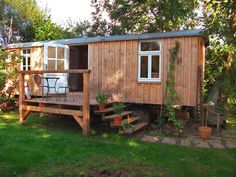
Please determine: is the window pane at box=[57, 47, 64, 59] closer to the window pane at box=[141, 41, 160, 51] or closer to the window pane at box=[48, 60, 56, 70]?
the window pane at box=[48, 60, 56, 70]

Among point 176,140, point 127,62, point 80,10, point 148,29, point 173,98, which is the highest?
point 80,10

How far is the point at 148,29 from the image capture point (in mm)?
18625

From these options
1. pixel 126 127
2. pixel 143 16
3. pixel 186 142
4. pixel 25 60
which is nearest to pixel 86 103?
pixel 126 127

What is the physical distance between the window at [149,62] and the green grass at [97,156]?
2.20 metres

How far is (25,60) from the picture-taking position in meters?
12.4

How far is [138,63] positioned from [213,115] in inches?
111

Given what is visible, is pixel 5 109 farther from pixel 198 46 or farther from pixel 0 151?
pixel 198 46

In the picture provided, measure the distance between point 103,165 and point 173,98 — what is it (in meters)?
4.29

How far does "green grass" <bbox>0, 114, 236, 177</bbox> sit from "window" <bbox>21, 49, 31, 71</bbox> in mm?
3967

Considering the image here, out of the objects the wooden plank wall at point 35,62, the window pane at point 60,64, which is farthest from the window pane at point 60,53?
the wooden plank wall at point 35,62

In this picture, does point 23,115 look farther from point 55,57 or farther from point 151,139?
point 151,139

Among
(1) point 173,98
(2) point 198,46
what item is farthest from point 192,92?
(2) point 198,46

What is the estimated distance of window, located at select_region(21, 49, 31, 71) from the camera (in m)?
12.3

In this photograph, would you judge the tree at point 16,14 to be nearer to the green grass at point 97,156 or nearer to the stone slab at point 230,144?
the green grass at point 97,156
